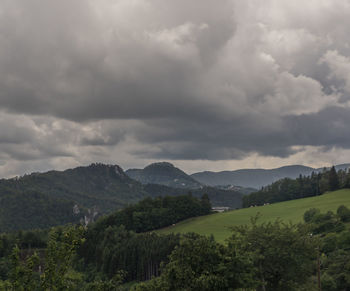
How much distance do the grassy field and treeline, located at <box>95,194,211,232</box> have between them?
25.6ft

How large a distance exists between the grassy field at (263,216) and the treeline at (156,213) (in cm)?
781

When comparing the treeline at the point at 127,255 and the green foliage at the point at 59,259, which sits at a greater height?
the green foliage at the point at 59,259

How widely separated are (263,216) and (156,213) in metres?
56.4

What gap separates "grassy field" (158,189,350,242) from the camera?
134762 millimetres

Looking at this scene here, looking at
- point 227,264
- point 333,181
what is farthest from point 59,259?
point 333,181

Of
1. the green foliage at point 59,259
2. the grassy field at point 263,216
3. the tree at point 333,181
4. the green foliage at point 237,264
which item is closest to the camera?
the green foliage at point 59,259

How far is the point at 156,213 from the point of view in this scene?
181m

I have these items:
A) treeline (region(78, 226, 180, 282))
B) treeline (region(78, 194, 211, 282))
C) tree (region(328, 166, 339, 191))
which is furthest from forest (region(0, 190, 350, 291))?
tree (region(328, 166, 339, 191))

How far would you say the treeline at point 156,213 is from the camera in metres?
177

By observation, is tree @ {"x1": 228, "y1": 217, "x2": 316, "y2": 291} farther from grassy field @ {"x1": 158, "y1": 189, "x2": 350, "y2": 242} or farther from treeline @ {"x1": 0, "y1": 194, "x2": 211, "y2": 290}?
grassy field @ {"x1": 158, "y1": 189, "x2": 350, "y2": 242}

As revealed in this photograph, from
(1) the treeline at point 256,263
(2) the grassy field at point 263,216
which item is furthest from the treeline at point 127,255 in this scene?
(1) the treeline at point 256,263

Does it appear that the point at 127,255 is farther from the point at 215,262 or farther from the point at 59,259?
the point at 59,259

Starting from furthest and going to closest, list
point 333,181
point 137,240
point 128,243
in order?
point 333,181 → point 137,240 → point 128,243

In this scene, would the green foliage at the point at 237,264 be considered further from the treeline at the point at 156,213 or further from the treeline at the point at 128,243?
the treeline at the point at 156,213
